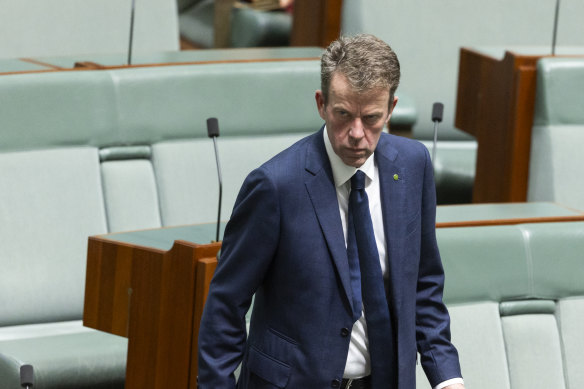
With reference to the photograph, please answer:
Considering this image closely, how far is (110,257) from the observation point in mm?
833

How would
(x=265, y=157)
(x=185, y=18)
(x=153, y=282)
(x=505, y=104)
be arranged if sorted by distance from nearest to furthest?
(x=153, y=282)
(x=265, y=157)
(x=505, y=104)
(x=185, y=18)

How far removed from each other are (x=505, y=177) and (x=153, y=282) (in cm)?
58

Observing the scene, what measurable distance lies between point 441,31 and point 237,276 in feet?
3.45

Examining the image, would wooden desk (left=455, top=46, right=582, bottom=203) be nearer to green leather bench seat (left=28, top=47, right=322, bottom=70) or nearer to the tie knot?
green leather bench seat (left=28, top=47, right=322, bottom=70)

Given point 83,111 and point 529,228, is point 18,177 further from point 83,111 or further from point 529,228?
point 529,228

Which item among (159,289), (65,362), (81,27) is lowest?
(65,362)

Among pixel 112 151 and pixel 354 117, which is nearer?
pixel 354 117

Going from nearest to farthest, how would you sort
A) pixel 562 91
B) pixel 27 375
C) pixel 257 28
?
pixel 27 375 → pixel 562 91 → pixel 257 28

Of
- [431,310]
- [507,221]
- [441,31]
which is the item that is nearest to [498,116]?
[441,31]

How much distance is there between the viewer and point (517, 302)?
85cm

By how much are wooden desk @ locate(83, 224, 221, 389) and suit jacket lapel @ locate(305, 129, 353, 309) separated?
0.18 metres

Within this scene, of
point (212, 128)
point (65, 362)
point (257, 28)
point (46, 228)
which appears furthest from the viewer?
point (257, 28)

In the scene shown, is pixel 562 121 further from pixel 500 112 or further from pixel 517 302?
pixel 517 302

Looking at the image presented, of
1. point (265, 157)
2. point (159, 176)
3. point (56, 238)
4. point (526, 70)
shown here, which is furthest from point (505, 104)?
point (56, 238)
